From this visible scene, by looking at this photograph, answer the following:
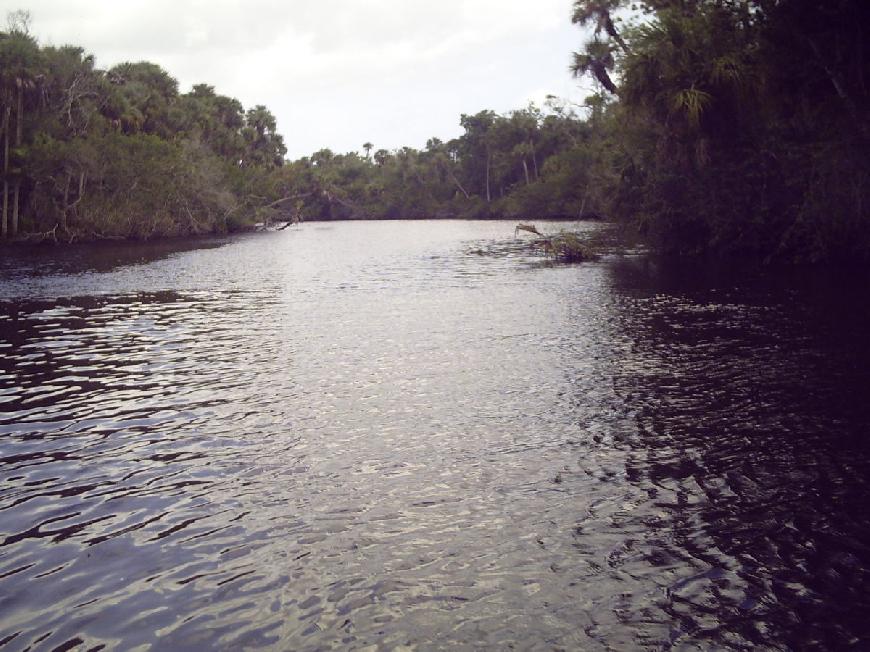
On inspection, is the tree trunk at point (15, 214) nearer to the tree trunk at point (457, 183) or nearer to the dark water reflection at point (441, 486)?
the dark water reflection at point (441, 486)

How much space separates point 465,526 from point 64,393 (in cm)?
995

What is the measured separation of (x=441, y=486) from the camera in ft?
32.2

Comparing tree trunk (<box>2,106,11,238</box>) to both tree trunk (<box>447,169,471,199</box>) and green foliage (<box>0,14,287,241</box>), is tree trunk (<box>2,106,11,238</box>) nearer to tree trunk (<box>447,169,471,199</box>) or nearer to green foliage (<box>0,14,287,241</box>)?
green foliage (<box>0,14,287,241</box>)

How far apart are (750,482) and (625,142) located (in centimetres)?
3852

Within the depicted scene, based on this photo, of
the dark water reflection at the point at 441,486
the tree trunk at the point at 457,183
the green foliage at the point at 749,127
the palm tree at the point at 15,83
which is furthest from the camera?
the tree trunk at the point at 457,183

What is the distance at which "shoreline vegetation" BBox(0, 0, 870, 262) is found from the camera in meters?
28.3

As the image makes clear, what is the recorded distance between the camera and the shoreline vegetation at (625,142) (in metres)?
28.3

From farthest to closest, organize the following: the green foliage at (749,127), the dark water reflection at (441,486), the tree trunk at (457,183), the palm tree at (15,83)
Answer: the tree trunk at (457,183), the palm tree at (15,83), the green foliage at (749,127), the dark water reflection at (441,486)

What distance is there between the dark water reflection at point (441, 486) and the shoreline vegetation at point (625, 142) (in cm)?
1069

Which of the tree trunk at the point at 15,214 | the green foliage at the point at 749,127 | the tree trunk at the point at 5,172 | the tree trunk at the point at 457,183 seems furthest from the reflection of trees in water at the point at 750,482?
the tree trunk at the point at 457,183

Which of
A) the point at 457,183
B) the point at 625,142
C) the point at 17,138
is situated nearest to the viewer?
the point at 625,142

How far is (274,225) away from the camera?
117000 millimetres

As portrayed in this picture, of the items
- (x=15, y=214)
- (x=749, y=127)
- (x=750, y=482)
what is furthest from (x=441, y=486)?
(x=15, y=214)

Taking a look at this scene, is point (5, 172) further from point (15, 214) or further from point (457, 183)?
point (457, 183)
